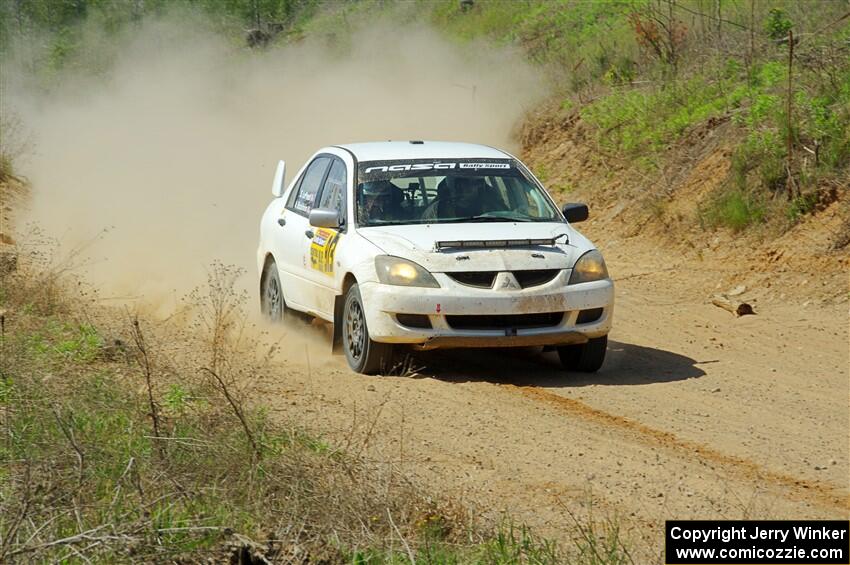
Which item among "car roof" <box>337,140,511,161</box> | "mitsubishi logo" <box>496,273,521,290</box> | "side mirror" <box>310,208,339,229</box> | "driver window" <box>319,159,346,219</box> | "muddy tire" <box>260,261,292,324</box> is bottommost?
"muddy tire" <box>260,261,292,324</box>

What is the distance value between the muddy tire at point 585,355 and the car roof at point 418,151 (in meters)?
1.84

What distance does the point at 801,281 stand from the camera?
1298 cm

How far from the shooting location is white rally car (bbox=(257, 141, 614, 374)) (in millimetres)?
9086

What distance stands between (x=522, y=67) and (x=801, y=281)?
41.0 feet

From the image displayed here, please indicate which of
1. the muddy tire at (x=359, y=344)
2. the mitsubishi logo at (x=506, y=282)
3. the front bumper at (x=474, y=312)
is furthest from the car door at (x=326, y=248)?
the mitsubishi logo at (x=506, y=282)

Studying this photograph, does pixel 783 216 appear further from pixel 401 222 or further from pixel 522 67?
pixel 522 67

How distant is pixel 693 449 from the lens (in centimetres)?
743

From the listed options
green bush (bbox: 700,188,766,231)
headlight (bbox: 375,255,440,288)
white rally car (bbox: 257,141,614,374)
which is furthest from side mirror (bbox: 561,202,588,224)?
green bush (bbox: 700,188,766,231)

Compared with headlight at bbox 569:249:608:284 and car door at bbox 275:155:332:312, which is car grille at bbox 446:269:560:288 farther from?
car door at bbox 275:155:332:312

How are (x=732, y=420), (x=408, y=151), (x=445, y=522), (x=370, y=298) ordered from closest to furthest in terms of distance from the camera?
(x=445, y=522), (x=732, y=420), (x=370, y=298), (x=408, y=151)

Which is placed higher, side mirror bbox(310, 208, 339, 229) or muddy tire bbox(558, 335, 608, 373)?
side mirror bbox(310, 208, 339, 229)

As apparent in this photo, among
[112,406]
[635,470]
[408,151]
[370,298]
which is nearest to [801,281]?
[408,151]

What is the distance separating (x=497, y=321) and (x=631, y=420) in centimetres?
137

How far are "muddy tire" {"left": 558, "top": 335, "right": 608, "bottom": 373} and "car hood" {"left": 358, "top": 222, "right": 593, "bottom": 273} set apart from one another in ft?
2.13
